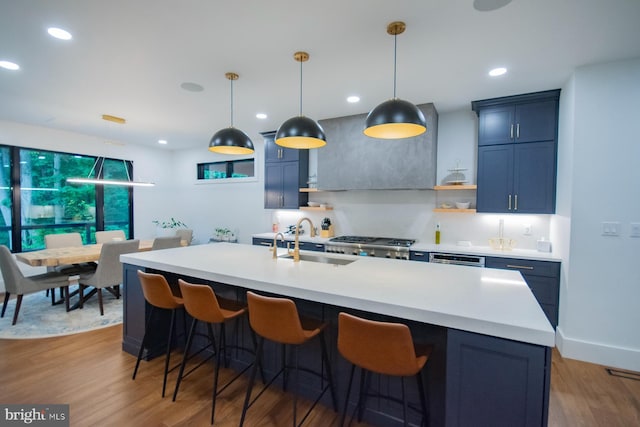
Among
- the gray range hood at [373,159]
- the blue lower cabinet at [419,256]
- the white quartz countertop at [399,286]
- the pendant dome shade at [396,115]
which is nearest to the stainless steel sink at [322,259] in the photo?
the white quartz countertop at [399,286]

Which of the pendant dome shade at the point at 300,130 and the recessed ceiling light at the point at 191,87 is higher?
the recessed ceiling light at the point at 191,87

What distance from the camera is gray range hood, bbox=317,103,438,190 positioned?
3828 mm

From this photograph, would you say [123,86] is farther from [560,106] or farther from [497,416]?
[560,106]

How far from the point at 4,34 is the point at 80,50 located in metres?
0.46

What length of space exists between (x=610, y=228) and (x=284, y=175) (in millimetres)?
4211

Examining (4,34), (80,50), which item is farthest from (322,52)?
(4,34)

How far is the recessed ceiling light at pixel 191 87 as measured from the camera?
3170 millimetres

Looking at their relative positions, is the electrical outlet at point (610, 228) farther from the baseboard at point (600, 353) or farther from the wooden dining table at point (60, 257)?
the wooden dining table at point (60, 257)

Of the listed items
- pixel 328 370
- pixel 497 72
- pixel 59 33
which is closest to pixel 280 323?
pixel 328 370

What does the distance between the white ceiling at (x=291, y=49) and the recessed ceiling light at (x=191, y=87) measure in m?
0.07

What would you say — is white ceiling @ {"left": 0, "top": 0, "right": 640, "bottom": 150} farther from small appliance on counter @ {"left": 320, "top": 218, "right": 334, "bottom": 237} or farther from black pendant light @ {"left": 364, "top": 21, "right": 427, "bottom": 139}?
small appliance on counter @ {"left": 320, "top": 218, "right": 334, "bottom": 237}

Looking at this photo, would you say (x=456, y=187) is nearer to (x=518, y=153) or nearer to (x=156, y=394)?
(x=518, y=153)

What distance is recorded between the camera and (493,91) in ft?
10.7

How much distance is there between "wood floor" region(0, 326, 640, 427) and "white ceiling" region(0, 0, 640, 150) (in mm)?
2752
